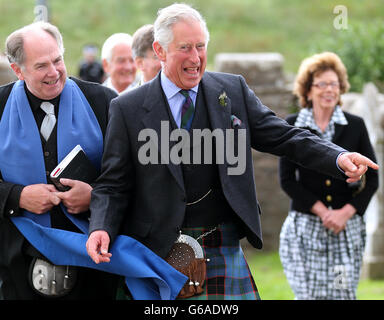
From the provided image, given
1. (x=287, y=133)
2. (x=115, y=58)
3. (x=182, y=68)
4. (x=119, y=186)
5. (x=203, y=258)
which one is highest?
(x=115, y=58)

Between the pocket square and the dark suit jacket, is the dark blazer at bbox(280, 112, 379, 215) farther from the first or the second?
the pocket square

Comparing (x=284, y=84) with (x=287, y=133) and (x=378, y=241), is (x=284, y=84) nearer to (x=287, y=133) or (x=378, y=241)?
(x=378, y=241)

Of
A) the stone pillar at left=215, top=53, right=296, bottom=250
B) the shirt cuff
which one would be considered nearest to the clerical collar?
the shirt cuff

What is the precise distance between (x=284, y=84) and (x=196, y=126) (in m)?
6.17

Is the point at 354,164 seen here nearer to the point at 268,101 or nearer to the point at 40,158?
the point at 40,158

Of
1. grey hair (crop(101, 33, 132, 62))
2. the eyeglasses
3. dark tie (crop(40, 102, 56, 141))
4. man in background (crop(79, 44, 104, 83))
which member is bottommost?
dark tie (crop(40, 102, 56, 141))

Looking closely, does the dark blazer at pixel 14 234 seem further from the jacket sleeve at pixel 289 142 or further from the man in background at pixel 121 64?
the man in background at pixel 121 64

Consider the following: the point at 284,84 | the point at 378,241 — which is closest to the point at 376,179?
the point at 378,241

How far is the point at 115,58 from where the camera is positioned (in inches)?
247

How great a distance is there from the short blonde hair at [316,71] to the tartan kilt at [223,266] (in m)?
2.33

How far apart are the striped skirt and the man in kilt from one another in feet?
6.50

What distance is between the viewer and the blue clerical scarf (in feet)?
13.1

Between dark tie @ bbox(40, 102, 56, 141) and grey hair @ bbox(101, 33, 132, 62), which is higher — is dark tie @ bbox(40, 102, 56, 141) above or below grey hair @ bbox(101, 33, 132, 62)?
below

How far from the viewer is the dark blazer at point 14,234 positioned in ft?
14.0
